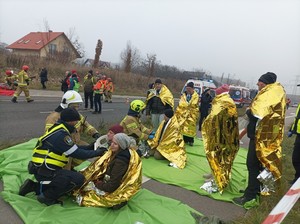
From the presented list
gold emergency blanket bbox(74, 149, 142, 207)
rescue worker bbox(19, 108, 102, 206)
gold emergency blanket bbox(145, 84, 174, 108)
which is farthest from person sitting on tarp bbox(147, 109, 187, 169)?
rescue worker bbox(19, 108, 102, 206)

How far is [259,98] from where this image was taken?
439 centimetres

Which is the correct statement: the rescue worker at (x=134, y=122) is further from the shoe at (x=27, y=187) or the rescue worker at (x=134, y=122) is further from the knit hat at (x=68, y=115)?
the shoe at (x=27, y=187)

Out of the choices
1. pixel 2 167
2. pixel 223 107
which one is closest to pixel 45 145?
pixel 2 167

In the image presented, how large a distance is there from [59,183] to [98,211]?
2.02 ft

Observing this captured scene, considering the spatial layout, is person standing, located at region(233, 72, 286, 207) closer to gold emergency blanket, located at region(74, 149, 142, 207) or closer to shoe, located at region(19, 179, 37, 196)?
gold emergency blanket, located at region(74, 149, 142, 207)

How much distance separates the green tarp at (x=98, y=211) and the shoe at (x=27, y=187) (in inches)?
3.5

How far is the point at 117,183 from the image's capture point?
395cm

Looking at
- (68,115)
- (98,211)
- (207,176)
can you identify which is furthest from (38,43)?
(98,211)

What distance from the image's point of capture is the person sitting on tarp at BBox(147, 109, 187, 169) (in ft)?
20.7

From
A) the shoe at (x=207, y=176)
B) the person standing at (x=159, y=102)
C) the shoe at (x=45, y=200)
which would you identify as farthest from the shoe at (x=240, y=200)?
the person standing at (x=159, y=102)

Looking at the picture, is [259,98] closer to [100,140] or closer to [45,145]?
[100,140]

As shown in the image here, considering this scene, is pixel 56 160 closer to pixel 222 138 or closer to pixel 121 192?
pixel 121 192

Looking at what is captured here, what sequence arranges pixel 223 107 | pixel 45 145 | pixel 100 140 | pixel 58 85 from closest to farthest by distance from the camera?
1. pixel 45 145
2. pixel 100 140
3. pixel 223 107
4. pixel 58 85

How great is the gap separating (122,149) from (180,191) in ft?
4.83
